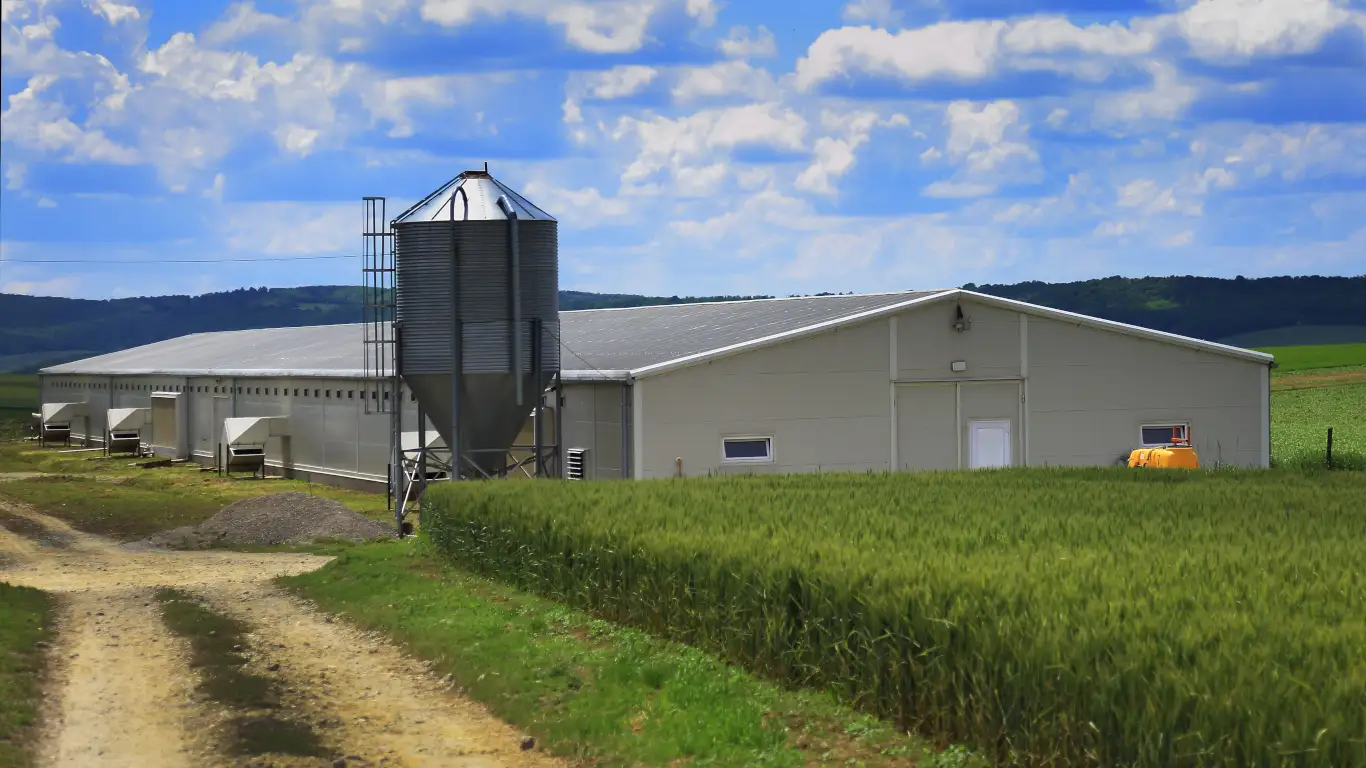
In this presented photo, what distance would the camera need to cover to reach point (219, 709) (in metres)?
12.5

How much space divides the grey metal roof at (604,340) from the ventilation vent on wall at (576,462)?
1.43 m

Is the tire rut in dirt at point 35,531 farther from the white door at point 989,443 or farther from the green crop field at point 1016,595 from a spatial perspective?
the white door at point 989,443

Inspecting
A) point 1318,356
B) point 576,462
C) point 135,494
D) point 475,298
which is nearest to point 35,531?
point 135,494

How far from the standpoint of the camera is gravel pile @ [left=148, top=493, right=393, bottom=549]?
26156 millimetres

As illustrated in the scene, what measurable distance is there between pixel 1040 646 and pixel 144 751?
6.88m

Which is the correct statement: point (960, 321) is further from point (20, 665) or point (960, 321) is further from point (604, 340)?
point (20, 665)

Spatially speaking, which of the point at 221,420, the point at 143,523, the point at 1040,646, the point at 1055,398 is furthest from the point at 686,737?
the point at 221,420

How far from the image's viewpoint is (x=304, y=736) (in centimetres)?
1155

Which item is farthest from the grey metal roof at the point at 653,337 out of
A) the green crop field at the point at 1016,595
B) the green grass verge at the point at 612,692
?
the green grass verge at the point at 612,692

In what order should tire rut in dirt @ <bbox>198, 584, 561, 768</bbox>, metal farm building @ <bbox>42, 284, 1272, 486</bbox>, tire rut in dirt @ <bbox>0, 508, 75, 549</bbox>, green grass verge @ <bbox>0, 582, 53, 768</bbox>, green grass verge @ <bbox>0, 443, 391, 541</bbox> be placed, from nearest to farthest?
tire rut in dirt @ <bbox>198, 584, 561, 768</bbox> → green grass verge @ <bbox>0, 582, 53, 768</bbox> → metal farm building @ <bbox>42, 284, 1272, 486</bbox> → tire rut in dirt @ <bbox>0, 508, 75, 549</bbox> → green grass verge @ <bbox>0, 443, 391, 541</bbox>

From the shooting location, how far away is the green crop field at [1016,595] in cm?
759

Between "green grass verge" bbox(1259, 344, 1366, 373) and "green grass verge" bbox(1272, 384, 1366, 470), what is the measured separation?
12.2 meters

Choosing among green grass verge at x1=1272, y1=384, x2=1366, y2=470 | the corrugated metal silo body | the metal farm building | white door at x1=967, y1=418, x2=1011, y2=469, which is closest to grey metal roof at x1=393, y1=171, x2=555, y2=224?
the corrugated metal silo body

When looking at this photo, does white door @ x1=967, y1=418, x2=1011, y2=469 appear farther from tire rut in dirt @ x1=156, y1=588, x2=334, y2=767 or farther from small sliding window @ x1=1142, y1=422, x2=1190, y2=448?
tire rut in dirt @ x1=156, y1=588, x2=334, y2=767
